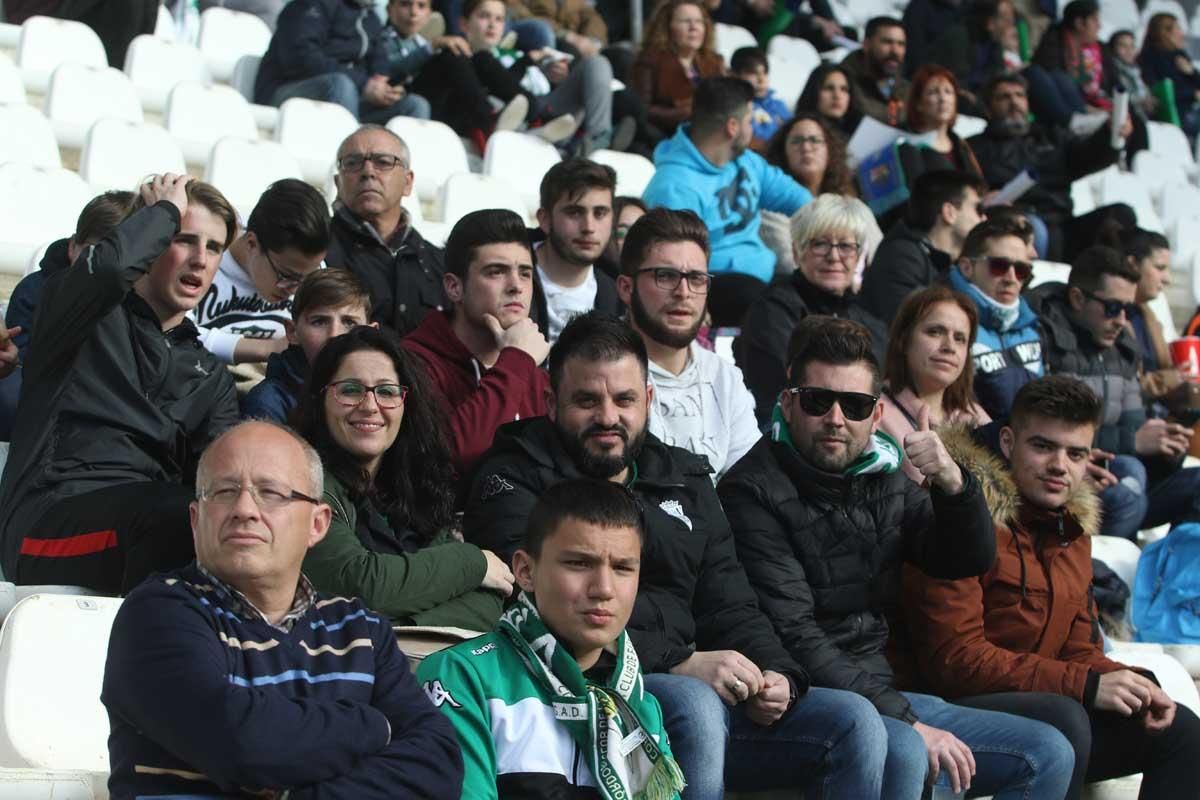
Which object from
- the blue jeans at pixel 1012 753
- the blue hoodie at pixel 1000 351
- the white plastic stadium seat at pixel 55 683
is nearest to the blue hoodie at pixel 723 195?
the blue hoodie at pixel 1000 351

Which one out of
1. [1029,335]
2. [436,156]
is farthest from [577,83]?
[1029,335]

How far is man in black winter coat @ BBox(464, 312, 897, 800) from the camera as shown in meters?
3.36

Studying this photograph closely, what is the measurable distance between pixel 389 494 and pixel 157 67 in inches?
162

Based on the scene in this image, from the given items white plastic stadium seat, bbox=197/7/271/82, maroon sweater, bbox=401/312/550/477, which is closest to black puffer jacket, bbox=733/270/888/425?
maroon sweater, bbox=401/312/550/477

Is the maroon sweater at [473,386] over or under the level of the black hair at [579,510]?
over

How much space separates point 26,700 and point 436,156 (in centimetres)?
438

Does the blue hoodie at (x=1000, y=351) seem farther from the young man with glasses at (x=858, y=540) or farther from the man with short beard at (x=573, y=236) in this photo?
the young man with glasses at (x=858, y=540)

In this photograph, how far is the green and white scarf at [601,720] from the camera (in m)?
2.92

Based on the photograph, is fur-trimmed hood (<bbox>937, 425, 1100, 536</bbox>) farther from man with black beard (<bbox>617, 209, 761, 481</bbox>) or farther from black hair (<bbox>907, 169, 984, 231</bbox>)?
black hair (<bbox>907, 169, 984, 231</bbox>)

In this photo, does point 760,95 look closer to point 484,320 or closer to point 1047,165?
point 1047,165

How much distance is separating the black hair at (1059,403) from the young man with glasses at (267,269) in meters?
1.81

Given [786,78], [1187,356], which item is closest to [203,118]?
[1187,356]

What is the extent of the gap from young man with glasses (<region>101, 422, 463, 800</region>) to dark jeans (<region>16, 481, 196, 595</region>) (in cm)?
48

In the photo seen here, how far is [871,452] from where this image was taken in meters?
3.86
